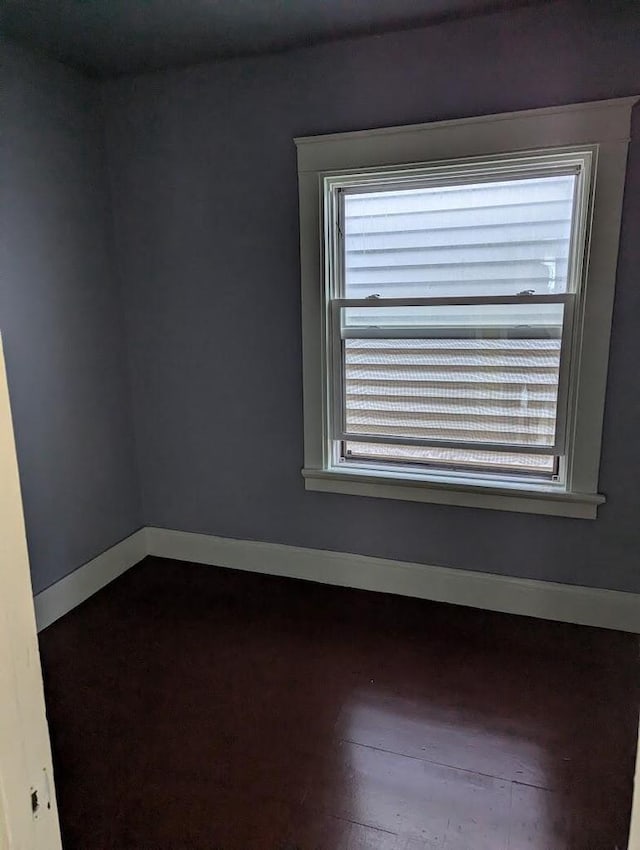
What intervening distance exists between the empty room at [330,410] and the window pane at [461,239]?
0.04 ft

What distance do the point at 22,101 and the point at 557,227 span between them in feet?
7.27

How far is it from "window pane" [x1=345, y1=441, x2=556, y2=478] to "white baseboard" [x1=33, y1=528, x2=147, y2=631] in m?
1.29

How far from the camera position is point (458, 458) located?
2598 millimetres

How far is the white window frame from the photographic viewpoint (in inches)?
83.8

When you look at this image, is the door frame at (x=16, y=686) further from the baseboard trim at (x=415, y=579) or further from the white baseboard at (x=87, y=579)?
the baseboard trim at (x=415, y=579)

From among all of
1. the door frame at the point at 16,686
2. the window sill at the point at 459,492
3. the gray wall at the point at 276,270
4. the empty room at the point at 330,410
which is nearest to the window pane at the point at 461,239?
the empty room at the point at 330,410

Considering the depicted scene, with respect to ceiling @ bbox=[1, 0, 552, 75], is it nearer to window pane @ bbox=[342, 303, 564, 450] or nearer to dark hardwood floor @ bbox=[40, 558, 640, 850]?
window pane @ bbox=[342, 303, 564, 450]

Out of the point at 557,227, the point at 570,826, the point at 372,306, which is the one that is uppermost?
the point at 557,227

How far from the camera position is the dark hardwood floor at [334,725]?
5.16 ft

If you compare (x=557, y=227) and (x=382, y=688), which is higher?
(x=557, y=227)

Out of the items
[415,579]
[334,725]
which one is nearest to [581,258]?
[415,579]

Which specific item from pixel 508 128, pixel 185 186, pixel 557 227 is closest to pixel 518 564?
pixel 557 227

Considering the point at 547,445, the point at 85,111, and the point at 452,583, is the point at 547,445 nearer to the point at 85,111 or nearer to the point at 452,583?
the point at 452,583

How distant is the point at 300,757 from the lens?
1.80 m
